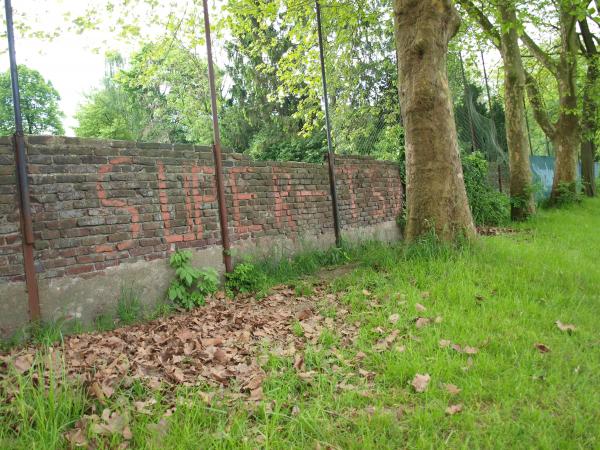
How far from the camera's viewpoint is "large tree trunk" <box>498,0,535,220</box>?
10.7 m

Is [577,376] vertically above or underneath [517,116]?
underneath

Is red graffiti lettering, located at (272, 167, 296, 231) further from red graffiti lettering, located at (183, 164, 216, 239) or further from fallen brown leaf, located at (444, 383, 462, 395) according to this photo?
fallen brown leaf, located at (444, 383, 462, 395)

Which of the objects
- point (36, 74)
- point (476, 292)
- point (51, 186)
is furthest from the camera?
point (36, 74)

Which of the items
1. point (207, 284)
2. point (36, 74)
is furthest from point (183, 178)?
point (36, 74)

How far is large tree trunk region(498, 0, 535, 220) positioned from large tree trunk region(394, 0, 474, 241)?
5.38m

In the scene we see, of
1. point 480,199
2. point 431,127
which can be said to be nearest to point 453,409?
point 431,127

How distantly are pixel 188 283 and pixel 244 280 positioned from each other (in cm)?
84

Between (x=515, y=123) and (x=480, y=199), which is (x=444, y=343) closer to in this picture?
(x=480, y=199)

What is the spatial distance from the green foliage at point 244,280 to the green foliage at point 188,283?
0.98 feet

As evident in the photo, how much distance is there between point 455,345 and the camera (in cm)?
Result: 328

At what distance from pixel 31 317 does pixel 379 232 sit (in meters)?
6.15

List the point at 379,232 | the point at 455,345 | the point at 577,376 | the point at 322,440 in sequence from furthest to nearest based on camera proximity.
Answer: the point at 379,232 → the point at 455,345 → the point at 577,376 → the point at 322,440

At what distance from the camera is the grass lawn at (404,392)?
2.24 m

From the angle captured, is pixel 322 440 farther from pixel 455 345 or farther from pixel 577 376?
pixel 577 376
